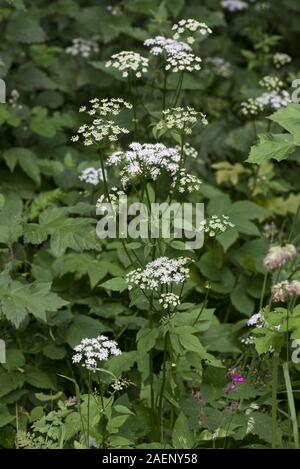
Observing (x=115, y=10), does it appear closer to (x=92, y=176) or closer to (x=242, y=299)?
(x=92, y=176)

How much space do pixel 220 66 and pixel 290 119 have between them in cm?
351

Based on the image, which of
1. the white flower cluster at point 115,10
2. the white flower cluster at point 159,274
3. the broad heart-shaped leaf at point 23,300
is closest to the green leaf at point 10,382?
the broad heart-shaped leaf at point 23,300

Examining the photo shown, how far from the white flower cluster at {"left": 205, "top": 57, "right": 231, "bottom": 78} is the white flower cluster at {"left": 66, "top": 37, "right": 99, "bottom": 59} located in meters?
1.06

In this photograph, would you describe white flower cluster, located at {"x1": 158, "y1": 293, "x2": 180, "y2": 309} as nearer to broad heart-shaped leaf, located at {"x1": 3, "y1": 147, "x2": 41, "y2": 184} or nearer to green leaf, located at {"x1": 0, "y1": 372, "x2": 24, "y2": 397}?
green leaf, located at {"x1": 0, "y1": 372, "x2": 24, "y2": 397}

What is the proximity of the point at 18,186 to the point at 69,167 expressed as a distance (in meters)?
0.38

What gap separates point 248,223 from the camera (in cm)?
525


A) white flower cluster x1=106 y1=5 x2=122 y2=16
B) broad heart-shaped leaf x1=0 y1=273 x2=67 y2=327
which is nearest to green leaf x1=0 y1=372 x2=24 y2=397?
broad heart-shaped leaf x1=0 y1=273 x2=67 y2=327

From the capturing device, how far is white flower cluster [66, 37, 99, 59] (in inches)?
263

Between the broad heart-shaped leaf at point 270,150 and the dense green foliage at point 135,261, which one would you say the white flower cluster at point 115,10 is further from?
the broad heart-shaped leaf at point 270,150

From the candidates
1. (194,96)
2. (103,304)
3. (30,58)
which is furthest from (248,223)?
(30,58)

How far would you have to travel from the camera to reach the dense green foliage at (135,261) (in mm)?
3924

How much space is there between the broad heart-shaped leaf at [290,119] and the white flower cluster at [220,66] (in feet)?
10.7

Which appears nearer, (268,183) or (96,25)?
(268,183)

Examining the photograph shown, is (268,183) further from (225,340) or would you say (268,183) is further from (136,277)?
(136,277)
